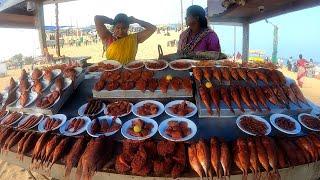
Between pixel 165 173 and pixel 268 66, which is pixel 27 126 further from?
pixel 268 66

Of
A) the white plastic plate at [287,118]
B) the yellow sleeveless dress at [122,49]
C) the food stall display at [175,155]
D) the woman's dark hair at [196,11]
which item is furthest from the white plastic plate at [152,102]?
the woman's dark hair at [196,11]

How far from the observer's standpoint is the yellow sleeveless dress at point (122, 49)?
19.9 ft

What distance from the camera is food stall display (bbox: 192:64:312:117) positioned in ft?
13.3

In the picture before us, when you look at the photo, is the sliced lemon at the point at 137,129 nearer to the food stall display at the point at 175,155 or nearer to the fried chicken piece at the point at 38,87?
the food stall display at the point at 175,155

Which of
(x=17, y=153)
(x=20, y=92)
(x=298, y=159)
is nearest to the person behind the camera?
(x=298, y=159)

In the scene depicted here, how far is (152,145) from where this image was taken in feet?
11.3

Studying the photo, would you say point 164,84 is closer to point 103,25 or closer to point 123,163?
point 123,163

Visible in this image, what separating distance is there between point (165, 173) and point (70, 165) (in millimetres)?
1139

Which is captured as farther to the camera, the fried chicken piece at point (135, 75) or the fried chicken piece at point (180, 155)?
the fried chicken piece at point (135, 75)

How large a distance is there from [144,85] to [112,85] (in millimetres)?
537

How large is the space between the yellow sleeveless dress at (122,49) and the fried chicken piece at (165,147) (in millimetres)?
3095

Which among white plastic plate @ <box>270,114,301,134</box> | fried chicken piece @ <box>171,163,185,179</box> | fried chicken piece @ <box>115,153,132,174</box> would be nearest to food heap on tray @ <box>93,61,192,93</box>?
white plastic plate @ <box>270,114,301,134</box>

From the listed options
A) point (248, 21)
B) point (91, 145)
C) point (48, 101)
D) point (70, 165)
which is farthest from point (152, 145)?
point (248, 21)

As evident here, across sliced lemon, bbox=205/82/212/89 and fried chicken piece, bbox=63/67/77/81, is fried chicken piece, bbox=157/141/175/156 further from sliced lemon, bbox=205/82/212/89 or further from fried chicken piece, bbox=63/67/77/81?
fried chicken piece, bbox=63/67/77/81
